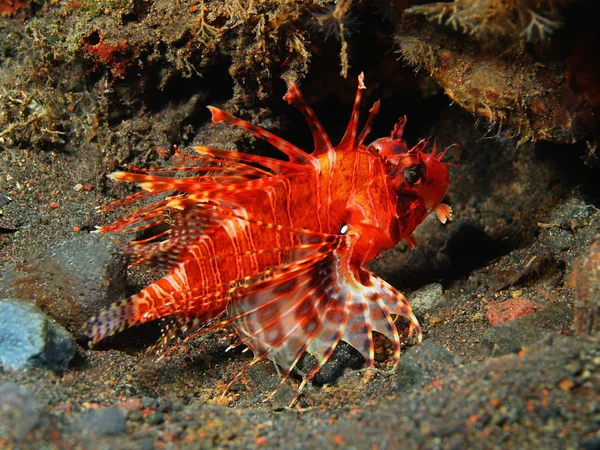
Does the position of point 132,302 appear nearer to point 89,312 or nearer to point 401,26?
point 89,312

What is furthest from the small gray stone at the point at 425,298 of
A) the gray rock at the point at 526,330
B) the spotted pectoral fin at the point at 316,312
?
the gray rock at the point at 526,330

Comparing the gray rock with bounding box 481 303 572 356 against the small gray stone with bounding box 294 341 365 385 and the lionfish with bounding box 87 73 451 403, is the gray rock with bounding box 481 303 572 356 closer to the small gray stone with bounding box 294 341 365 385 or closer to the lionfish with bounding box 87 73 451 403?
the lionfish with bounding box 87 73 451 403

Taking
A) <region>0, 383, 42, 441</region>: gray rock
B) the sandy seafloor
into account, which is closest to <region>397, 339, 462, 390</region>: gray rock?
the sandy seafloor

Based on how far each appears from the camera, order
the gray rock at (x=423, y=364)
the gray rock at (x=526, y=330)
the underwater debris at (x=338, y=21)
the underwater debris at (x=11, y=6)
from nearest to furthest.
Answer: the gray rock at (x=423, y=364) → the gray rock at (x=526, y=330) → the underwater debris at (x=338, y=21) → the underwater debris at (x=11, y=6)

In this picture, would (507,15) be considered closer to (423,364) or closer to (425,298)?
(423,364)

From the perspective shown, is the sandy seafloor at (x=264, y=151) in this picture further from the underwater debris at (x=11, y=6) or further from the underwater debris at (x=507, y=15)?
the underwater debris at (x=507, y=15)

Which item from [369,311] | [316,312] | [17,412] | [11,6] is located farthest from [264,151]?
[17,412]
